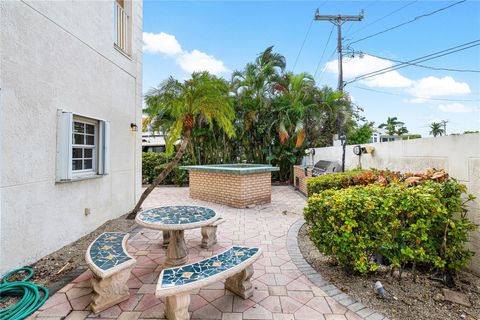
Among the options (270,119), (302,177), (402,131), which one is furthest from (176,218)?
(402,131)

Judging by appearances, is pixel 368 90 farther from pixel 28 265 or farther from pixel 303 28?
pixel 28 265

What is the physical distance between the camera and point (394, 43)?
10211 mm

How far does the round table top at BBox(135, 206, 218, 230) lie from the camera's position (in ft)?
9.75

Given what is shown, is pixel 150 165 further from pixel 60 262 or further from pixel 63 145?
pixel 60 262

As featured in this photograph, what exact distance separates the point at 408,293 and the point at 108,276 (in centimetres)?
324

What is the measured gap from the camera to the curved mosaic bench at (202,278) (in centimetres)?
199

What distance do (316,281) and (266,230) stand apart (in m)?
2.07

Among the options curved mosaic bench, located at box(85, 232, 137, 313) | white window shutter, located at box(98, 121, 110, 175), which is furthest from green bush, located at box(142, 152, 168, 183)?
curved mosaic bench, located at box(85, 232, 137, 313)

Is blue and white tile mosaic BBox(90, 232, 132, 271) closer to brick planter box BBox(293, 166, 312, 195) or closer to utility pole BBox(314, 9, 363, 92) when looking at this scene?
brick planter box BBox(293, 166, 312, 195)

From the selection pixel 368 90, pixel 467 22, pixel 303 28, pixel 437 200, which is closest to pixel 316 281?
pixel 437 200

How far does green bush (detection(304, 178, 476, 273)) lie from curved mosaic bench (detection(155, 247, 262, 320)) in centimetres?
105

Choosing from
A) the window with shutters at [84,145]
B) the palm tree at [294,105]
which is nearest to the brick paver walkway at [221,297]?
the window with shutters at [84,145]

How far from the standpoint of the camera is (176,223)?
3035 mm

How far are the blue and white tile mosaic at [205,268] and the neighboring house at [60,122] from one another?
2423 millimetres
